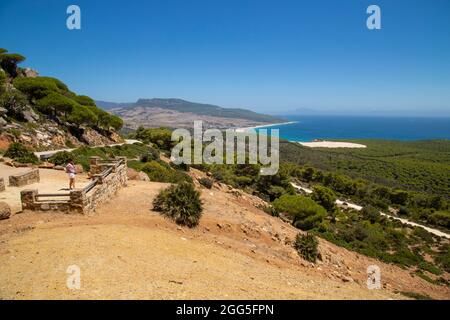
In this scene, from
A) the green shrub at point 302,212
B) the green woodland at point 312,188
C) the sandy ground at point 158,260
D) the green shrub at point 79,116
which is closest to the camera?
the sandy ground at point 158,260

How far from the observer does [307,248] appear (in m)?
14.9

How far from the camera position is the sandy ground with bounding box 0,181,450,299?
707 centimetres

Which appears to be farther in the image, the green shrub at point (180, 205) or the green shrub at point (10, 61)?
the green shrub at point (10, 61)

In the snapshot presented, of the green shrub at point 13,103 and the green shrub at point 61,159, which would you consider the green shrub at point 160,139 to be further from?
the green shrub at point 61,159

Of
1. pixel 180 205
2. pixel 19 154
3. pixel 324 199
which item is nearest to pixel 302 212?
pixel 324 199

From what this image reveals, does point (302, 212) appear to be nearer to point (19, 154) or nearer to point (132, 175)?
point (132, 175)

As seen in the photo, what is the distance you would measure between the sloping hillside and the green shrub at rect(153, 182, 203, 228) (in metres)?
20.5

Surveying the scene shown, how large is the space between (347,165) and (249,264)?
81383mm

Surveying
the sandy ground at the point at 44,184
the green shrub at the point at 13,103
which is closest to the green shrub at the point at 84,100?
the green shrub at the point at 13,103

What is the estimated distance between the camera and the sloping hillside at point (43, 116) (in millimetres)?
31478

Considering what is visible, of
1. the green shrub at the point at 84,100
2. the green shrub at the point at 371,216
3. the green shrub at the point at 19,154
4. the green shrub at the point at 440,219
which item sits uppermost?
the green shrub at the point at 84,100

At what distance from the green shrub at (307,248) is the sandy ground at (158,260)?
42 cm

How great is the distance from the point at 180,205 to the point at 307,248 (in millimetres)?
6589

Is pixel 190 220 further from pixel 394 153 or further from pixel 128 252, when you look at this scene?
pixel 394 153
